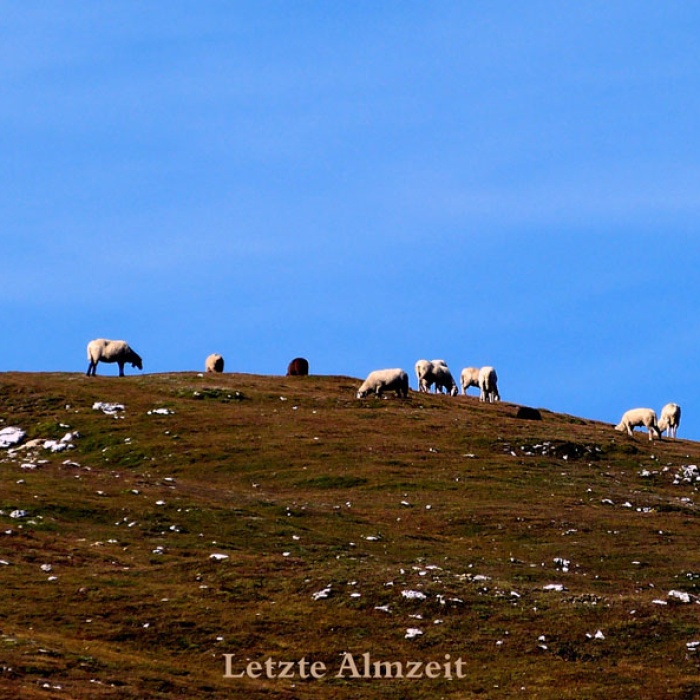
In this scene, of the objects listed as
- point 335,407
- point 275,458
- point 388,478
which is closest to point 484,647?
point 388,478

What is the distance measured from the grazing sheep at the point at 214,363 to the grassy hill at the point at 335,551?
18.4 m

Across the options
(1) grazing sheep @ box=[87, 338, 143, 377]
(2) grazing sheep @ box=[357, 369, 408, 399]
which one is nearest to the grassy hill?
(2) grazing sheep @ box=[357, 369, 408, 399]

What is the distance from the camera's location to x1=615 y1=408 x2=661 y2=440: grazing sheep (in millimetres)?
76188

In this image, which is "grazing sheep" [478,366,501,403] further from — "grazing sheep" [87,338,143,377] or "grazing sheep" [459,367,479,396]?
"grazing sheep" [87,338,143,377]

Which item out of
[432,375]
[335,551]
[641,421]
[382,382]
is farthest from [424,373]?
[335,551]

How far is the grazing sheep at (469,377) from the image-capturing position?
306 feet

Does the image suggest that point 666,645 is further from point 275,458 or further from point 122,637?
point 275,458

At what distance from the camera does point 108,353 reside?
83.4 meters

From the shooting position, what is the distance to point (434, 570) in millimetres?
39750

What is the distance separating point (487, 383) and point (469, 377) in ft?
26.3

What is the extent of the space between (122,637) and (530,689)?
10.1m

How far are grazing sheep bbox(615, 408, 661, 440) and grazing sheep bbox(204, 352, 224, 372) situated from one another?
30.2 meters

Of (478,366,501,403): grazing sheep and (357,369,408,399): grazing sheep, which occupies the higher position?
(478,366,501,403): grazing sheep

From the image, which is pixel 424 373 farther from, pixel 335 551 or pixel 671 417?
pixel 335 551
